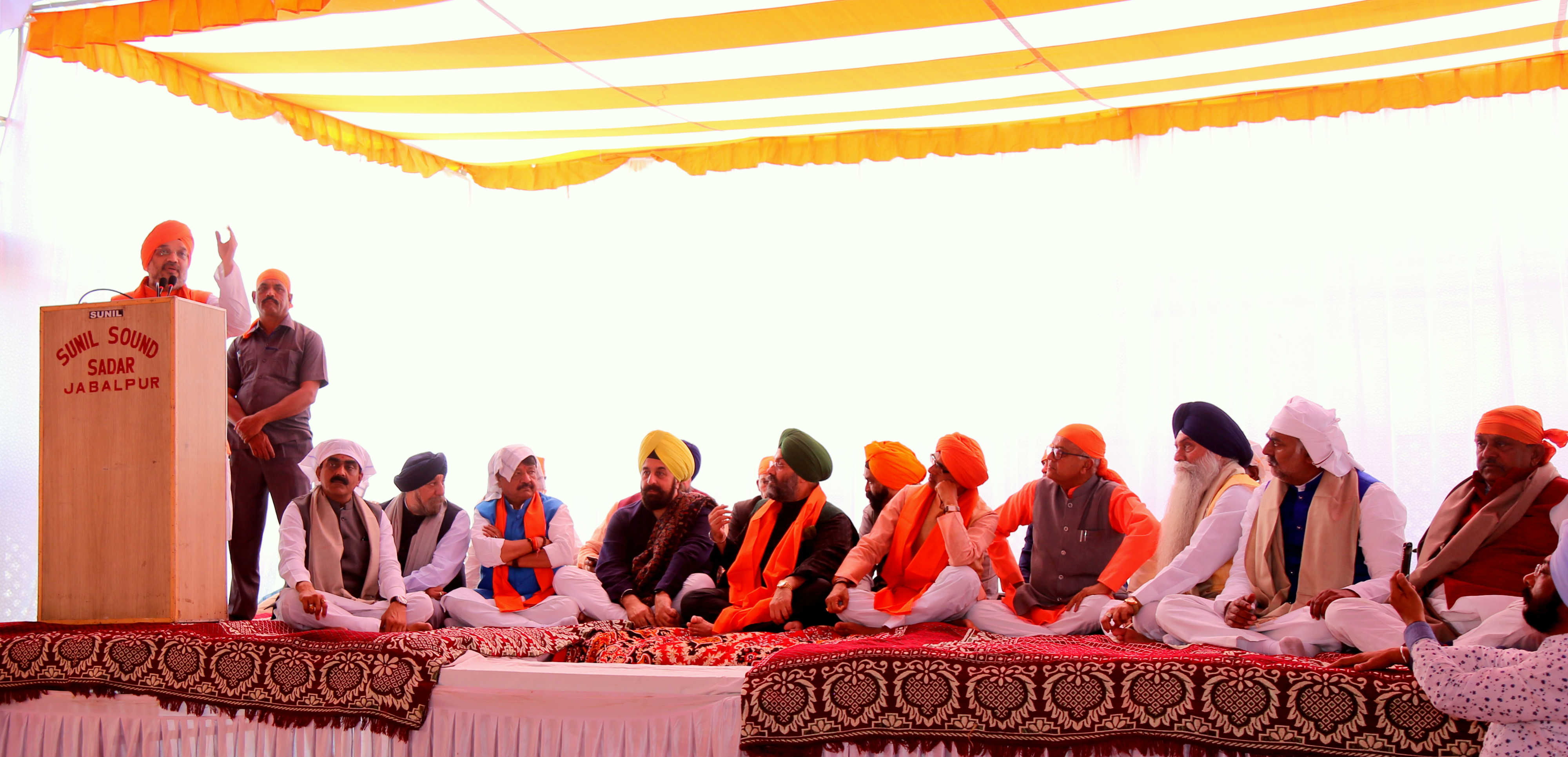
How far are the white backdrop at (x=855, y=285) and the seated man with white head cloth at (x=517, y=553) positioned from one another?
174cm

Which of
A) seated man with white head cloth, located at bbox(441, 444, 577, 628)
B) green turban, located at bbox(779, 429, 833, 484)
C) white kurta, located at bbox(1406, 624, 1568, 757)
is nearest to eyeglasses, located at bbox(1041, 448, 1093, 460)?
green turban, located at bbox(779, 429, 833, 484)

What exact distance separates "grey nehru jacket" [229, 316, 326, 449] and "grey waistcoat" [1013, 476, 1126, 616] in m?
3.21

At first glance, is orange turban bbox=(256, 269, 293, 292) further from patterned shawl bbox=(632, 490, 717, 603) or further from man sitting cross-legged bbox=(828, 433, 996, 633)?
man sitting cross-legged bbox=(828, 433, 996, 633)

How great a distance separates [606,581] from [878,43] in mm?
2612

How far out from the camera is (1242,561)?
400 cm

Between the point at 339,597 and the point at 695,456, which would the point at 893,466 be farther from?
the point at 339,597

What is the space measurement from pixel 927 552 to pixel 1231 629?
123cm

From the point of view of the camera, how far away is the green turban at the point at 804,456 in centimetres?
498

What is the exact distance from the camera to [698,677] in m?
3.30

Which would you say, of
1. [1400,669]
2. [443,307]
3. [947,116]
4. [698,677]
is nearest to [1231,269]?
[947,116]

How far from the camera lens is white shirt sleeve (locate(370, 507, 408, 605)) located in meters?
4.48

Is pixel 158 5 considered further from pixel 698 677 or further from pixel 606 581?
pixel 698 677

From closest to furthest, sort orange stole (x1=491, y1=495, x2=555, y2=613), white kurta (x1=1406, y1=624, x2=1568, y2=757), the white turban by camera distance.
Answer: white kurta (x1=1406, y1=624, x2=1568, y2=757) < the white turban < orange stole (x1=491, y1=495, x2=555, y2=613)

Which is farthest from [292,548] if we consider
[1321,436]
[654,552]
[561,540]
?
[1321,436]
